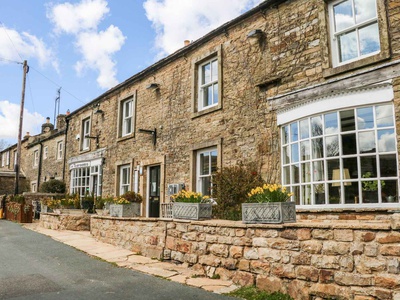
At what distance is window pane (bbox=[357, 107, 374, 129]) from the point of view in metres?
6.62

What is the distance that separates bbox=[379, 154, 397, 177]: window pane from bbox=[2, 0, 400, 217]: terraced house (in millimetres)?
18

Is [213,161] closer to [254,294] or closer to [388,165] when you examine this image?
[388,165]

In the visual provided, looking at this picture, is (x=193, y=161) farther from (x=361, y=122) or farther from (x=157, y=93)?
(x=361, y=122)

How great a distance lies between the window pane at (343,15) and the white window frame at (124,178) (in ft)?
30.7

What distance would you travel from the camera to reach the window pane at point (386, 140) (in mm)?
6359

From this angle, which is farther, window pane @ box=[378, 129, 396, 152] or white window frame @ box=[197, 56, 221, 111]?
white window frame @ box=[197, 56, 221, 111]

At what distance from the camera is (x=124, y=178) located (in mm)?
14539

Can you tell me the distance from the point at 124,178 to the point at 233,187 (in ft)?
24.4

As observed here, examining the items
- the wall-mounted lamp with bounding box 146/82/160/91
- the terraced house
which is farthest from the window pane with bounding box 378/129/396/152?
the wall-mounted lamp with bounding box 146/82/160/91

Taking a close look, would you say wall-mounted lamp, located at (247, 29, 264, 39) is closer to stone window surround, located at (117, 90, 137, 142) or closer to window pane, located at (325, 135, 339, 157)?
window pane, located at (325, 135, 339, 157)

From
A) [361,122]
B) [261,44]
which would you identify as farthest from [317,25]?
[361,122]

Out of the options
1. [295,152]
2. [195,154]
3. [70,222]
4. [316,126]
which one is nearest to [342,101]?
[316,126]

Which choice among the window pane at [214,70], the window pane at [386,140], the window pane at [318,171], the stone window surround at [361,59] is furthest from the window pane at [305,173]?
the window pane at [214,70]

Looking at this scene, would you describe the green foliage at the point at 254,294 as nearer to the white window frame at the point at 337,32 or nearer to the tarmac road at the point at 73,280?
the tarmac road at the point at 73,280
